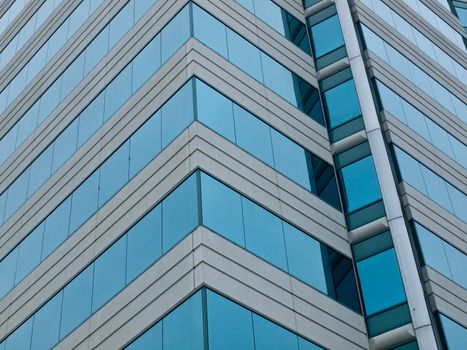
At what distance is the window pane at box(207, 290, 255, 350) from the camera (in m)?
21.4

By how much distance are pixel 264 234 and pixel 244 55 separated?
7.53 metres

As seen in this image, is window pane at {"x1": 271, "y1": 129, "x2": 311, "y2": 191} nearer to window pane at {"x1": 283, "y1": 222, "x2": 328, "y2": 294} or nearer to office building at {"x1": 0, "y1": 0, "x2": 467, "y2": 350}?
office building at {"x1": 0, "y1": 0, "x2": 467, "y2": 350}

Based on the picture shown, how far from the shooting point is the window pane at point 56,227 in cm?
2959

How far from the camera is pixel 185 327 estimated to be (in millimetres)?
21875

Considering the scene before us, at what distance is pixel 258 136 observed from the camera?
27.4 m

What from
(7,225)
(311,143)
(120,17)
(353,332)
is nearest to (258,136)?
(311,143)

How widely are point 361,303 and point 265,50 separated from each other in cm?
996

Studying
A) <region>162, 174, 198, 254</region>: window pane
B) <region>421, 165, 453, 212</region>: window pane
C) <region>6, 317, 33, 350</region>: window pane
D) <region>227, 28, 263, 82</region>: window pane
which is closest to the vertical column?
<region>421, 165, 453, 212</region>: window pane

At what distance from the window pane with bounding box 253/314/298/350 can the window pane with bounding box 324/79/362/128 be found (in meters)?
10.4

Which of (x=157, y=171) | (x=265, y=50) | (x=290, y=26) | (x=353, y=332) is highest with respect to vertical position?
(x=290, y=26)

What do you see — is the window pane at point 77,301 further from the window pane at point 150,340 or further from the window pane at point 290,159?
the window pane at point 290,159

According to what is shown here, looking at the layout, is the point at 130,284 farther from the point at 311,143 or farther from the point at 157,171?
the point at 311,143

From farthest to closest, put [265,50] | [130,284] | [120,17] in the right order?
[120,17] → [265,50] → [130,284]

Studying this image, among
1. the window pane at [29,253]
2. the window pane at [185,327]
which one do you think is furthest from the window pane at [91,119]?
the window pane at [185,327]
